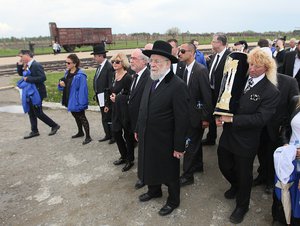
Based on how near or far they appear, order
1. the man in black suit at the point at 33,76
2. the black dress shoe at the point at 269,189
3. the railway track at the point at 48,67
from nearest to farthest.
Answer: the black dress shoe at the point at 269,189, the man in black suit at the point at 33,76, the railway track at the point at 48,67

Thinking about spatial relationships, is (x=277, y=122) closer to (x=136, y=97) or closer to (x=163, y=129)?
(x=163, y=129)

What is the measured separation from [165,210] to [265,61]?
2232 millimetres

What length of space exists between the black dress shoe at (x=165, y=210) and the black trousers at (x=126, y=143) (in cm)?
154

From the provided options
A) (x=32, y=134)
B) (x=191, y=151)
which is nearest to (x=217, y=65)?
(x=191, y=151)

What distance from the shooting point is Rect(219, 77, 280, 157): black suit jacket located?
300cm

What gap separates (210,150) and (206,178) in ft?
3.73

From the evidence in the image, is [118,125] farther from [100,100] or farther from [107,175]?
[100,100]

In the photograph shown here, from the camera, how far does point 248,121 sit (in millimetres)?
3010

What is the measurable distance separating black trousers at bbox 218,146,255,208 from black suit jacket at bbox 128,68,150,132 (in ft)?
4.83

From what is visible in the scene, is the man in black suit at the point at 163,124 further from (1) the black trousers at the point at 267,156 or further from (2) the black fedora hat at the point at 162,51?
(1) the black trousers at the point at 267,156

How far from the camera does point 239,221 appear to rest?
3.39 metres

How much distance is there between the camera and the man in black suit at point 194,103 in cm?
415

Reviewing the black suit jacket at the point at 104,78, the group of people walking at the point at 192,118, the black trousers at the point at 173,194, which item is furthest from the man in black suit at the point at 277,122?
the black suit jacket at the point at 104,78

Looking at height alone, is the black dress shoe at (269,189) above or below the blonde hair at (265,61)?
below
